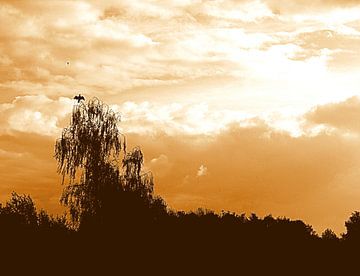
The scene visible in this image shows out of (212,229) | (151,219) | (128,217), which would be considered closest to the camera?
(128,217)

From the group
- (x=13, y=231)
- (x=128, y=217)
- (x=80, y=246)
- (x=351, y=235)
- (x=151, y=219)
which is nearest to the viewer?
(x=13, y=231)

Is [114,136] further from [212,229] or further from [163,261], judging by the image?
[212,229]

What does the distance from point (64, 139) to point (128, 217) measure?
34.2 ft

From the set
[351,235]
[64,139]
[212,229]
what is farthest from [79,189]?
[351,235]

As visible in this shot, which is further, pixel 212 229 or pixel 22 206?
pixel 212 229

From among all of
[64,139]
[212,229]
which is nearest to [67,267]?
[64,139]

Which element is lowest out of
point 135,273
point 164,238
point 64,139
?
point 135,273

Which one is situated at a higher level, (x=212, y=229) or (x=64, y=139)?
(x=64, y=139)

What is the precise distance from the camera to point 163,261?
196 ft

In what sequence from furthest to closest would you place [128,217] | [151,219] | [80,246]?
[151,219] < [128,217] < [80,246]

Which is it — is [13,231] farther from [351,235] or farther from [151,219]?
[351,235]

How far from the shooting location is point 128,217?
57.2 m

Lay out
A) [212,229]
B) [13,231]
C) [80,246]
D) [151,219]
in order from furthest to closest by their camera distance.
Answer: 1. [212,229]
2. [151,219]
3. [80,246]
4. [13,231]

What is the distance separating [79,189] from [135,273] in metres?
10.5
